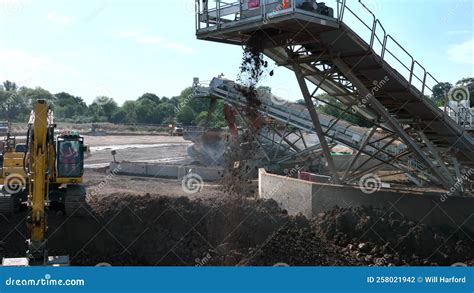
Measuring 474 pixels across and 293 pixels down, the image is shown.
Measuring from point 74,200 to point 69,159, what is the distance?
1224 millimetres

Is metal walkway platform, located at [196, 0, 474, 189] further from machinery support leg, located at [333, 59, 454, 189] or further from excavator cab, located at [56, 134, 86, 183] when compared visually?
excavator cab, located at [56, 134, 86, 183]

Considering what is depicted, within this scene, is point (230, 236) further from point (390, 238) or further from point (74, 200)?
point (74, 200)

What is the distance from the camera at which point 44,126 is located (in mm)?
9641

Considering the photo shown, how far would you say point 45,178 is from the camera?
9.96 m

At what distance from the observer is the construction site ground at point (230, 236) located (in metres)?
11.0

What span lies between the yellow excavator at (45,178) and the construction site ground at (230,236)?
0.83 metres

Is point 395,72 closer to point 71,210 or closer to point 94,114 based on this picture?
point 71,210

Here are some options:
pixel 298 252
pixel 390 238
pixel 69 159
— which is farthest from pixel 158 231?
pixel 390 238

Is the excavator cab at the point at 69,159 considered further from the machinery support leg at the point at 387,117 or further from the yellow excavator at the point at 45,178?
the machinery support leg at the point at 387,117

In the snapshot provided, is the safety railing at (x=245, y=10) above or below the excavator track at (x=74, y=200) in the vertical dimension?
above

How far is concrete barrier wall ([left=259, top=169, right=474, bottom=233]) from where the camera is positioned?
11.9 meters

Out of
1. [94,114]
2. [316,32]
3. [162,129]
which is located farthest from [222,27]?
[94,114]

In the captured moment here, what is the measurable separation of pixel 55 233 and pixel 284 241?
20.1 feet

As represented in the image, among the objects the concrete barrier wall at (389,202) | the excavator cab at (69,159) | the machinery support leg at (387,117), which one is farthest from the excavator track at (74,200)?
the machinery support leg at (387,117)
